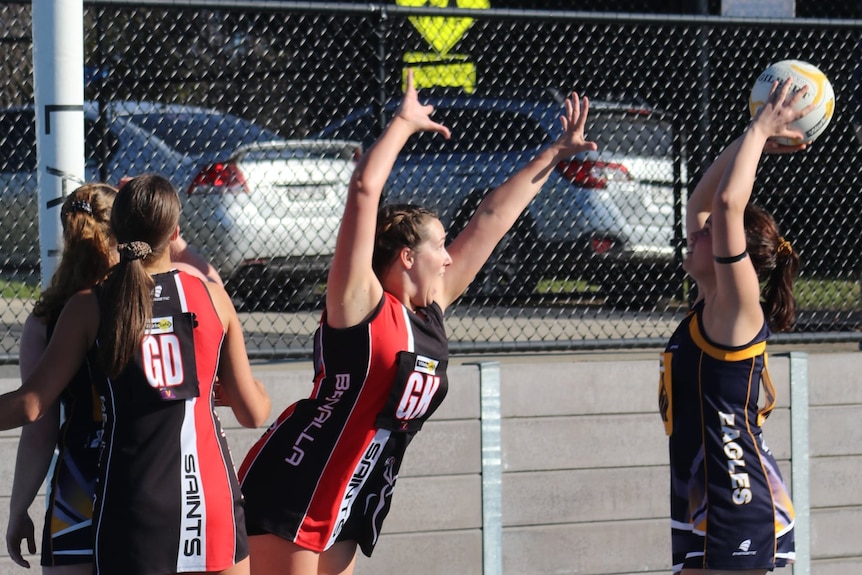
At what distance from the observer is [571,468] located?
5344 mm

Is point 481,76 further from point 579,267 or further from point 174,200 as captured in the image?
point 174,200

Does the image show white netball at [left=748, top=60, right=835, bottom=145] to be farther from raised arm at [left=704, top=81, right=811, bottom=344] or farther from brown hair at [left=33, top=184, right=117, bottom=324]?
brown hair at [left=33, top=184, right=117, bottom=324]

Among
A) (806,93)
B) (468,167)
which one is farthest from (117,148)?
(806,93)

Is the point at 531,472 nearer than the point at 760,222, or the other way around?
the point at 760,222

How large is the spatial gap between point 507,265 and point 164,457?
3.56 metres

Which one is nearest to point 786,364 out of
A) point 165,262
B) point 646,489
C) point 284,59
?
point 646,489

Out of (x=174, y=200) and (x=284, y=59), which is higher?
(x=284, y=59)

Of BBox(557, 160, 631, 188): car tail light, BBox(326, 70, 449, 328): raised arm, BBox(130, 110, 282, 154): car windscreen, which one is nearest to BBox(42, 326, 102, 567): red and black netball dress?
BBox(326, 70, 449, 328): raised arm

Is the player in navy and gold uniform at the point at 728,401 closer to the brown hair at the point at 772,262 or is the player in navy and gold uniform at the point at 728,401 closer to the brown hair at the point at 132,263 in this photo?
the brown hair at the point at 772,262

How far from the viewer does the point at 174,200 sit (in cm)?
315

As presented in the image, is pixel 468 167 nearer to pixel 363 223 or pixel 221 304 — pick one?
pixel 363 223

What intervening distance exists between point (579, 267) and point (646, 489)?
4.91 ft

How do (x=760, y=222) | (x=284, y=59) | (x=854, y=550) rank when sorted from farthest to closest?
(x=284, y=59) < (x=854, y=550) < (x=760, y=222)

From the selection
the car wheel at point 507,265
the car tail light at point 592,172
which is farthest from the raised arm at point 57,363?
the car tail light at point 592,172
